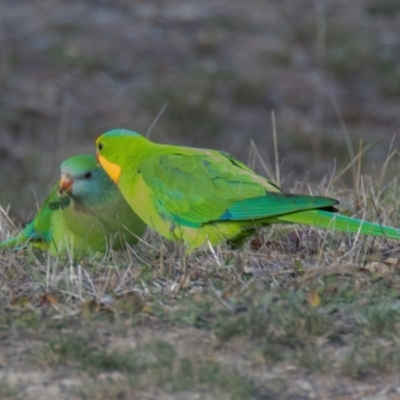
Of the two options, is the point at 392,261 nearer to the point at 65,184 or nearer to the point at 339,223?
the point at 339,223

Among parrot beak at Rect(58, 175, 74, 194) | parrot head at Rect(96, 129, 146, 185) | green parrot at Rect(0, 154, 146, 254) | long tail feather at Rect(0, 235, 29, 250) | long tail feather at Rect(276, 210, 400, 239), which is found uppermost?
parrot head at Rect(96, 129, 146, 185)

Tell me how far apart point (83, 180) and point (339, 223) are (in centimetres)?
150

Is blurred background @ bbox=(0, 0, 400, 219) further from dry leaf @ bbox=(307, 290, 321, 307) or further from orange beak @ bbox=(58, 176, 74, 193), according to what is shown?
dry leaf @ bbox=(307, 290, 321, 307)

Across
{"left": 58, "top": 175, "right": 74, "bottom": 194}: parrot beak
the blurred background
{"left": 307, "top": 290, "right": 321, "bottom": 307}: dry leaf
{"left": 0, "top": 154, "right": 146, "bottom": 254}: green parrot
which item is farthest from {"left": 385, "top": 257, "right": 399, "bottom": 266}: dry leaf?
the blurred background

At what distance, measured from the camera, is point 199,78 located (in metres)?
11.8

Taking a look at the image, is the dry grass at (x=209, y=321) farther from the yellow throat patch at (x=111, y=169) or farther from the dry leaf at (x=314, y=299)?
the yellow throat patch at (x=111, y=169)

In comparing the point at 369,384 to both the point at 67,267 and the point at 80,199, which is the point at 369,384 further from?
the point at 80,199

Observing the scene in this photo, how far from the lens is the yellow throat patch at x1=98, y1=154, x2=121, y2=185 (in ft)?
16.8

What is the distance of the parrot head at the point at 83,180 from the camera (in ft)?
16.9

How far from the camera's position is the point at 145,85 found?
11797 mm

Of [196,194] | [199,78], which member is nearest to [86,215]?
[196,194]

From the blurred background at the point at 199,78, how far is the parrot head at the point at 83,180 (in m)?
4.46

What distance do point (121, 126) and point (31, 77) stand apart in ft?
5.43

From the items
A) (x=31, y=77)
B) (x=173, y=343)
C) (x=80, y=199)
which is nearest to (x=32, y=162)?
(x=31, y=77)
